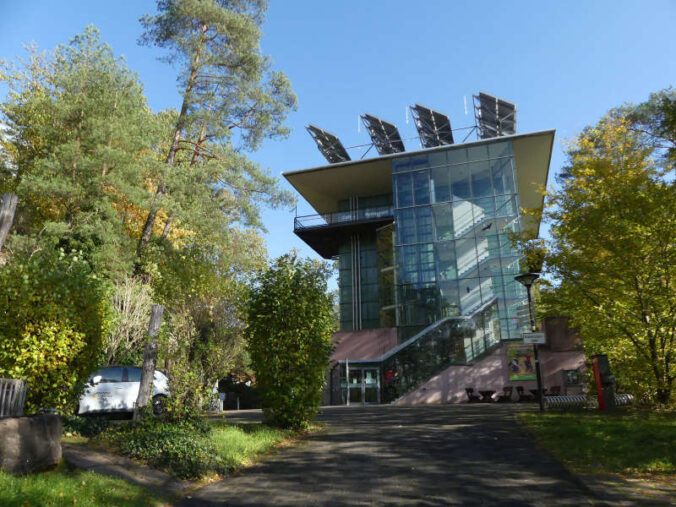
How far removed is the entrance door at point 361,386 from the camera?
81.4 ft

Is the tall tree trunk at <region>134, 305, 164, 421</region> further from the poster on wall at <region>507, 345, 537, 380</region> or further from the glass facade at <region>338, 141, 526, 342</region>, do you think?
the poster on wall at <region>507, 345, 537, 380</region>

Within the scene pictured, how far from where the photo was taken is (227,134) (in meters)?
22.6

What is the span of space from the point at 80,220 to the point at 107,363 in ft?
19.4

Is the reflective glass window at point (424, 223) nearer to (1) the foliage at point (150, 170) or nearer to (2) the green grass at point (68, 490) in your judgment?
(1) the foliage at point (150, 170)

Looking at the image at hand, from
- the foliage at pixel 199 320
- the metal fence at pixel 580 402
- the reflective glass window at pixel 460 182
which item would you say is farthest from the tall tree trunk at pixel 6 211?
the reflective glass window at pixel 460 182

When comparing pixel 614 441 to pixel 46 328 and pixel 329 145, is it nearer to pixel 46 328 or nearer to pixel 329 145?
pixel 46 328

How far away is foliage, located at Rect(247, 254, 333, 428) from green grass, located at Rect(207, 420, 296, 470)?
26.1 inches

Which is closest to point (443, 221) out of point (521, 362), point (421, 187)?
point (421, 187)

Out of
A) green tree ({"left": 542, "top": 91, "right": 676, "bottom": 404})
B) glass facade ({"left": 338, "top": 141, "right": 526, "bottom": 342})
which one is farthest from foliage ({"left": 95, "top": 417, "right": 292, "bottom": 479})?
glass facade ({"left": 338, "top": 141, "right": 526, "bottom": 342})

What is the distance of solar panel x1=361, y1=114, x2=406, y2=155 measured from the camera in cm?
3359

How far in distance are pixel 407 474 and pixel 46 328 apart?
647 cm

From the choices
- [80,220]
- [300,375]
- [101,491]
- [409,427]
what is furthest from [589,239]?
[80,220]

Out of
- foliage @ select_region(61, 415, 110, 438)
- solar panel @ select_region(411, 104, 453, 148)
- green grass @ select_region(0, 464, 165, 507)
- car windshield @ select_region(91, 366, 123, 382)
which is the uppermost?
solar panel @ select_region(411, 104, 453, 148)

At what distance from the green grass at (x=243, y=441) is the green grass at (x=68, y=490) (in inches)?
78.5
